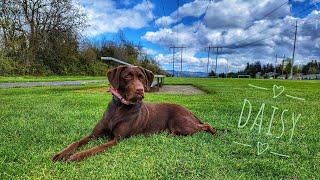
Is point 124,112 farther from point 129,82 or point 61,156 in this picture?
point 61,156

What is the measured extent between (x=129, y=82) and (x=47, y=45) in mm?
40820

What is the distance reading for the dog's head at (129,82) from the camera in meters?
5.13

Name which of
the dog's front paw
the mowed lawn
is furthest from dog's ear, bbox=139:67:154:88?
the dog's front paw

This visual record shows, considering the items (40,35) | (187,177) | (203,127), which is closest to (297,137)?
(203,127)

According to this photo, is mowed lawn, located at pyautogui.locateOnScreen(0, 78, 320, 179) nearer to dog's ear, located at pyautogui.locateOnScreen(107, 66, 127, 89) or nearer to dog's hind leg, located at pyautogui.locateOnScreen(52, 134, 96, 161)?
dog's hind leg, located at pyautogui.locateOnScreen(52, 134, 96, 161)

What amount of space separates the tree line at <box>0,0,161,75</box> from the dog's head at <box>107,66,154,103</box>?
26.3m

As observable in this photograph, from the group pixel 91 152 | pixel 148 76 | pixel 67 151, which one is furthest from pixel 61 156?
Answer: pixel 148 76

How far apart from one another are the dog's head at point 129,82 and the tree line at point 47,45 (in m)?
26.3

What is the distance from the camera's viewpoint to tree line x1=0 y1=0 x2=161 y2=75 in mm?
35594

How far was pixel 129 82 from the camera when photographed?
17.1 ft

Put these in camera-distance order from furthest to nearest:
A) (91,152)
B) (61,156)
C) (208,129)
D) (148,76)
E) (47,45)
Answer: (47,45)
(208,129)
(148,76)
(91,152)
(61,156)

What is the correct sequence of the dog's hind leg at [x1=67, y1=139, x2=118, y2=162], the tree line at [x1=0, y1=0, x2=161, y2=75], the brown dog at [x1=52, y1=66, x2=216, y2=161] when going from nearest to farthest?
the dog's hind leg at [x1=67, y1=139, x2=118, y2=162] < the brown dog at [x1=52, y1=66, x2=216, y2=161] < the tree line at [x1=0, y1=0, x2=161, y2=75]

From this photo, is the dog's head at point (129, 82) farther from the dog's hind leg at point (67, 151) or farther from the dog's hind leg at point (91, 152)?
the dog's hind leg at point (67, 151)

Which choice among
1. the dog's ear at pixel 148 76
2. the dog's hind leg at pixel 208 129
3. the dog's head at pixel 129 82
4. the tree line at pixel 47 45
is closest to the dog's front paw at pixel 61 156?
the dog's head at pixel 129 82
